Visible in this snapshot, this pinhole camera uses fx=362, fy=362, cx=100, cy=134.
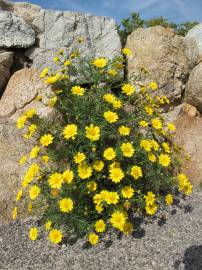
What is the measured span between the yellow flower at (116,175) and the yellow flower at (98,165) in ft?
0.35

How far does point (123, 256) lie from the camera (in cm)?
323

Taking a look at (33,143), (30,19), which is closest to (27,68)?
(30,19)

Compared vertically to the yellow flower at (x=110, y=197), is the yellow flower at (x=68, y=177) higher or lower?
higher

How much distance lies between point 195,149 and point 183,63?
4.53 ft

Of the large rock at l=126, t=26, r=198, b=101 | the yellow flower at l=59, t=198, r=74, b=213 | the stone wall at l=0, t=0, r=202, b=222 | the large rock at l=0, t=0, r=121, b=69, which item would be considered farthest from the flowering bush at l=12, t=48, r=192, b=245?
the large rock at l=126, t=26, r=198, b=101

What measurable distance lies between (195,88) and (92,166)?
2684 millimetres

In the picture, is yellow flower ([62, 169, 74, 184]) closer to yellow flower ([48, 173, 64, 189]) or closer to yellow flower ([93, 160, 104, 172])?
yellow flower ([48, 173, 64, 189])

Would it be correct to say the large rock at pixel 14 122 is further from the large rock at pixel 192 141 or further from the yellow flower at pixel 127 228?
the large rock at pixel 192 141

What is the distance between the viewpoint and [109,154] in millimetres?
3508

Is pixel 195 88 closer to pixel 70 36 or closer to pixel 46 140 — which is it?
pixel 70 36

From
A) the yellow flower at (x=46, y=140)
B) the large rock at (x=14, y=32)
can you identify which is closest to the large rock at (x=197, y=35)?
the large rock at (x=14, y=32)

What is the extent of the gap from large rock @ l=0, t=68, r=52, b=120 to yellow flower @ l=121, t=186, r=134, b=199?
144 centimetres

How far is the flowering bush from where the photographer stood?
11.3 feet

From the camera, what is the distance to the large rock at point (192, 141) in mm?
4770
